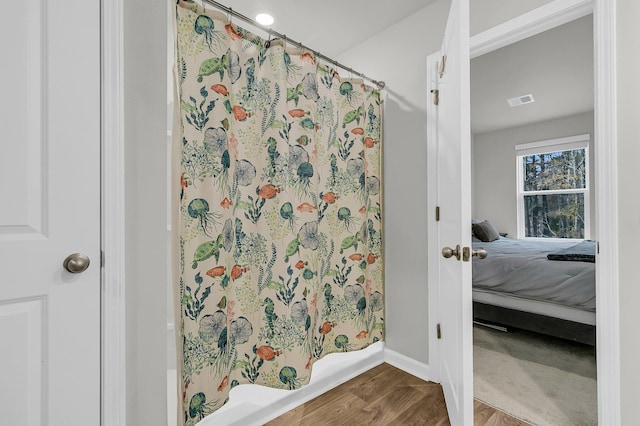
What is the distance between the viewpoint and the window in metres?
4.68

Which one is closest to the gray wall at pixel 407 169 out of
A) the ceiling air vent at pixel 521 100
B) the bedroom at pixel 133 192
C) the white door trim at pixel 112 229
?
the bedroom at pixel 133 192

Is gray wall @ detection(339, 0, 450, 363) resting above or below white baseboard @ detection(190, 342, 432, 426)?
above

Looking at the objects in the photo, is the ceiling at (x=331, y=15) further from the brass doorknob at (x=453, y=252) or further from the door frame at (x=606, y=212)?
the brass doorknob at (x=453, y=252)

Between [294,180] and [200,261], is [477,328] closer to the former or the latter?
[294,180]

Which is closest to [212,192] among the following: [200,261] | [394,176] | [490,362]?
[200,261]

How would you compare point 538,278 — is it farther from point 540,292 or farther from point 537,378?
point 537,378

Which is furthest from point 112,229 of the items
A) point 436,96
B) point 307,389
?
point 436,96

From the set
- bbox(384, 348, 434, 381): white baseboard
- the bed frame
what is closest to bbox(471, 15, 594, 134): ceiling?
Result: the bed frame

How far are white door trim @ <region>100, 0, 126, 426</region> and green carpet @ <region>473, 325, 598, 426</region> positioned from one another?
6.23 feet

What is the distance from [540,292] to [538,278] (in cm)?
11

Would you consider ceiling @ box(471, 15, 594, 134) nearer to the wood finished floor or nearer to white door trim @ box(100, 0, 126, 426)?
the wood finished floor

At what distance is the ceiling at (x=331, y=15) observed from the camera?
2.04 m

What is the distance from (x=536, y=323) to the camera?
2.52 m

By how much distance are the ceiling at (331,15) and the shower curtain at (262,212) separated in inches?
19.0
